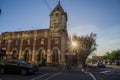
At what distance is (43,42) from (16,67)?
19606 millimetres

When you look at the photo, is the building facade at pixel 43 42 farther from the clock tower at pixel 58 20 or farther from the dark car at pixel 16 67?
the dark car at pixel 16 67

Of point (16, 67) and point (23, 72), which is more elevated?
point (16, 67)

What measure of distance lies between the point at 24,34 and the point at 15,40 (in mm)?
3134

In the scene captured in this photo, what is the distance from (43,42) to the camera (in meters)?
36.1

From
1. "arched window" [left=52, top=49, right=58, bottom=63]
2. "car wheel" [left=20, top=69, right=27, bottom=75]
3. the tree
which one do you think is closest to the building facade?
"arched window" [left=52, top=49, right=58, bottom=63]

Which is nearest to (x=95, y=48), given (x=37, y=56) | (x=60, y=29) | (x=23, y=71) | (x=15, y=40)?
(x=60, y=29)

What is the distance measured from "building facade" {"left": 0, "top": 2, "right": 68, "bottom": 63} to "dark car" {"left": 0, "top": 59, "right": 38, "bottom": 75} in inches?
679

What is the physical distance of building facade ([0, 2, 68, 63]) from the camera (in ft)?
113

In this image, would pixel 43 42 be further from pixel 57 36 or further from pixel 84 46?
pixel 84 46

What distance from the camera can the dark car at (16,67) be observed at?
16.4 meters

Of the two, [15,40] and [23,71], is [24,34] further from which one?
[23,71]

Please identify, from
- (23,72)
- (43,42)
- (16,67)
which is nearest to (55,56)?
(43,42)

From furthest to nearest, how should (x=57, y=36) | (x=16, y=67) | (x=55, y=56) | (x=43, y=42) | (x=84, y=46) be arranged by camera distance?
(x=84, y=46)
(x=43, y=42)
(x=57, y=36)
(x=55, y=56)
(x=16, y=67)

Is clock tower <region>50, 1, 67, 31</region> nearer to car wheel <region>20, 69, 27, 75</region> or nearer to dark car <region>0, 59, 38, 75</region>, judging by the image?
dark car <region>0, 59, 38, 75</region>
